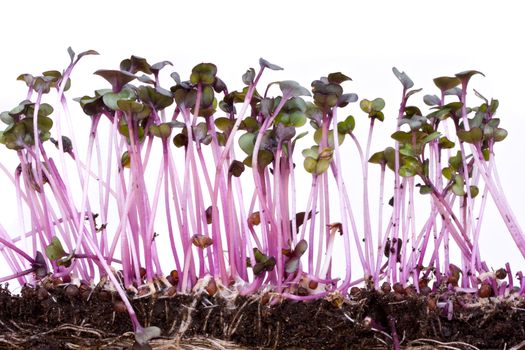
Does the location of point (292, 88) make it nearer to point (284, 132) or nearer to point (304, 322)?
point (284, 132)

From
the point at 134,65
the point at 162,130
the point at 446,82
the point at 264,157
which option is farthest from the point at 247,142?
the point at 446,82

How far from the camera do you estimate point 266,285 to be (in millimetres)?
1337

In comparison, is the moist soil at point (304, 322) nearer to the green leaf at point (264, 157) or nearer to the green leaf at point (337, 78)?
the green leaf at point (264, 157)

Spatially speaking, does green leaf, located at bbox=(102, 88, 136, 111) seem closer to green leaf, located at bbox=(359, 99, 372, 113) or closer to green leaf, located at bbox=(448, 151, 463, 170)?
green leaf, located at bbox=(359, 99, 372, 113)

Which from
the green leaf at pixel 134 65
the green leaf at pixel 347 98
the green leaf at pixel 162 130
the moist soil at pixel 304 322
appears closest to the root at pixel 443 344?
the moist soil at pixel 304 322

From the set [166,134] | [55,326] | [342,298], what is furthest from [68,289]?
[342,298]

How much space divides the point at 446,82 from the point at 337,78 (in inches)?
8.0

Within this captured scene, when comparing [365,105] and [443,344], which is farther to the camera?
[365,105]

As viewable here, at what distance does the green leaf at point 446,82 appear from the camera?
1386 millimetres

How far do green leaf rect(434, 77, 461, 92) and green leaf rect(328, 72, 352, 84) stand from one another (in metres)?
0.17

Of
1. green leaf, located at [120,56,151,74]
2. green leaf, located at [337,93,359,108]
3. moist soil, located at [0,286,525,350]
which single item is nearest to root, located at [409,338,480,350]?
moist soil, located at [0,286,525,350]

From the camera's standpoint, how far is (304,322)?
1.28 metres

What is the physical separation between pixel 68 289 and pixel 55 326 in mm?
68

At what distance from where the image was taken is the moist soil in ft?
4.21
